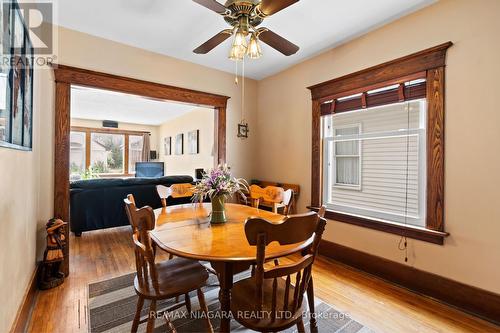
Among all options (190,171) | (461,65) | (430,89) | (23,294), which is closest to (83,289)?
(23,294)

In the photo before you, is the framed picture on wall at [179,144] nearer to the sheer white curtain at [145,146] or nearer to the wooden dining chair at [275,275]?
the sheer white curtain at [145,146]

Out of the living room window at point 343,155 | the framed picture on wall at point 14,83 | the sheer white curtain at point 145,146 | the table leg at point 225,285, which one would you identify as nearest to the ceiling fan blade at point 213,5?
the framed picture on wall at point 14,83

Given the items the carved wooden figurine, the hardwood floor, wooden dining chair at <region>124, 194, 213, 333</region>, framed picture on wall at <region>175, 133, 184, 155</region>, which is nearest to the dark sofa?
the hardwood floor

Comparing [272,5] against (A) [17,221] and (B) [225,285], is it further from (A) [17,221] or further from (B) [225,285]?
(A) [17,221]

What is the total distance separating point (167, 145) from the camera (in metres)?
8.17

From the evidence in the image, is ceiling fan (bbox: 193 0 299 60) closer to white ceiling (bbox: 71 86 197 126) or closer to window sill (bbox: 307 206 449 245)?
window sill (bbox: 307 206 449 245)

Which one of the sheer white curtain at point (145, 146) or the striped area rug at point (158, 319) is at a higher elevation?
the sheer white curtain at point (145, 146)

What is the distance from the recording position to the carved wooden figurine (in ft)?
7.31

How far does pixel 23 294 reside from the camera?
176 centimetres

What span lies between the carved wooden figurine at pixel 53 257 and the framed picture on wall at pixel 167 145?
18.7ft

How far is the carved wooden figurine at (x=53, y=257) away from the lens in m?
2.23

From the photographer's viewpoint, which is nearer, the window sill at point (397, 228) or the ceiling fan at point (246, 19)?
the ceiling fan at point (246, 19)

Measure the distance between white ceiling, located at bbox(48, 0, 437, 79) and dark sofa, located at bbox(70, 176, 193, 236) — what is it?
2.03 metres

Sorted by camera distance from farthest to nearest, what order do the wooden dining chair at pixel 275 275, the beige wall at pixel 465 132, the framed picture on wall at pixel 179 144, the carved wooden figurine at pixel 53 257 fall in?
the framed picture on wall at pixel 179 144, the carved wooden figurine at pixel 53 257, the beige wall at pixel 465 132, the wooden dining chair at pixel 275 275
